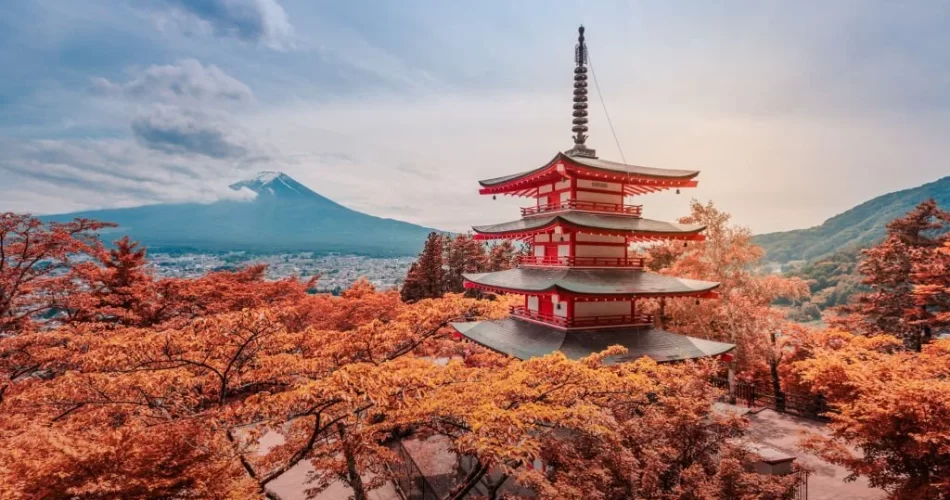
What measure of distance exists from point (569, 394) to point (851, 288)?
67.9 metres

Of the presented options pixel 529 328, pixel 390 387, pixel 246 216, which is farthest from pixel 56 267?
pixel 246 216

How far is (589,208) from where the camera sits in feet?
42.3

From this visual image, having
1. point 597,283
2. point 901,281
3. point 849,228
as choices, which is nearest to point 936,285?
point 901,281

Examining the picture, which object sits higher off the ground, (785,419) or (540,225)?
(540,225)

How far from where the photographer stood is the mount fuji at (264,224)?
133625mm

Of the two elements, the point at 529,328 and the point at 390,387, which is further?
the point at 529,328

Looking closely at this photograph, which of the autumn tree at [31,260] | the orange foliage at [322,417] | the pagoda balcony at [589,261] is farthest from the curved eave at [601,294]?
the autumn tree at [31,260]

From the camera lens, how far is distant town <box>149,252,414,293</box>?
9031 centimetres

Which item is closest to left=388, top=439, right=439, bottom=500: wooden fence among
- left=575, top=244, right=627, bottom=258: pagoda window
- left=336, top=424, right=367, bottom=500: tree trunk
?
left=336, top=424, right=367, bottom=500: tree trunk

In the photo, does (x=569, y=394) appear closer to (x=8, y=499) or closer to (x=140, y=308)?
(x=8, y=499)

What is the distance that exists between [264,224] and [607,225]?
17198 centimetres

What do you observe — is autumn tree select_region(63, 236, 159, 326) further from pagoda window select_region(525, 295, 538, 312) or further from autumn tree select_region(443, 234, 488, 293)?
autumn tree select_region(443, 234, 488, 293)

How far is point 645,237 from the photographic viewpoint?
12.9 meters

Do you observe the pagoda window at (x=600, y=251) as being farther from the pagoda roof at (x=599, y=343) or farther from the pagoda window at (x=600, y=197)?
the pagoda roof at (x=599, y=343)
